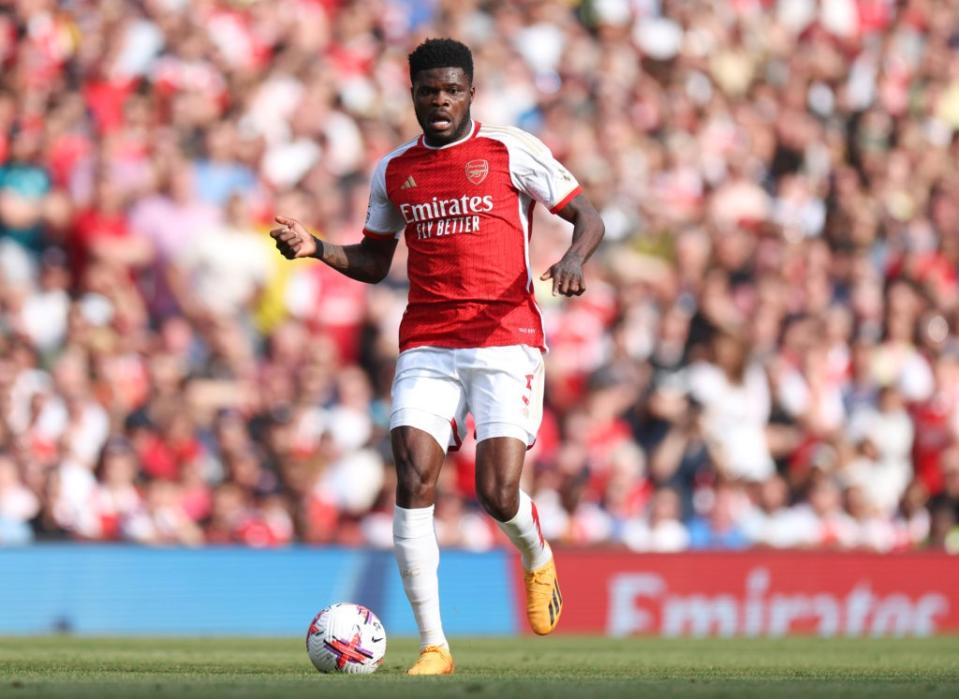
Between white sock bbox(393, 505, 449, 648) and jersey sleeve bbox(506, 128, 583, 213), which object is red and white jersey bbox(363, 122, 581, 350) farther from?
white sock bbox(393, 505, 449, 648)

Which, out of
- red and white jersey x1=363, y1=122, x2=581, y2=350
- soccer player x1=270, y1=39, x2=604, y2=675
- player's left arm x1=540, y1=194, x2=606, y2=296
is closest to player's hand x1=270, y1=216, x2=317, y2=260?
soccer player x1=270, y1=39, x2=604, y2=675

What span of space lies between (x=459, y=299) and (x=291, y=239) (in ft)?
2.73

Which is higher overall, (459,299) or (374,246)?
(374,246)

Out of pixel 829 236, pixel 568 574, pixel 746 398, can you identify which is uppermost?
pixel 829 236

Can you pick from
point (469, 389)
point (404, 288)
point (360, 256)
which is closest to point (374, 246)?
point (360, 256)

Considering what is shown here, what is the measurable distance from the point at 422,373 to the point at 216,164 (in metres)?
Answer: 8.02

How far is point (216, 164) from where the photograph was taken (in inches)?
638

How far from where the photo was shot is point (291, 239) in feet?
27.7

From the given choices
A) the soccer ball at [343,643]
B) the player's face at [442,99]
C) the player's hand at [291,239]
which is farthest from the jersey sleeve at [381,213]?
the soccer ball at [343,643]

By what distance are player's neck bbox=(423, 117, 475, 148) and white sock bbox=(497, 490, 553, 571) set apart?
166cm

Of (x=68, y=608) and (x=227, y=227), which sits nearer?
(x=68, y=608)

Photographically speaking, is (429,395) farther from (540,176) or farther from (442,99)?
(442,99)

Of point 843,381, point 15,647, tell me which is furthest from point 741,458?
point 15,647

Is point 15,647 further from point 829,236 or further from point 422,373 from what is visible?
point 829,236
